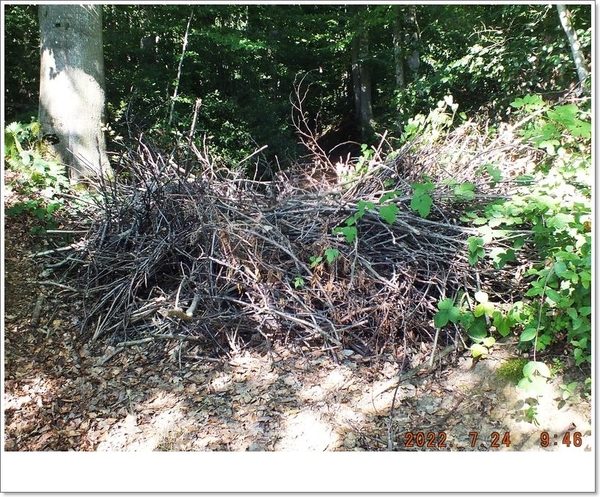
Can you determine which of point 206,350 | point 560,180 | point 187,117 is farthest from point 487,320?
point 187,117

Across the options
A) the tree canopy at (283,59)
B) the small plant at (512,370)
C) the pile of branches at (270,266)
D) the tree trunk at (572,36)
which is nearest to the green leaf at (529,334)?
the small plant at (512,370)

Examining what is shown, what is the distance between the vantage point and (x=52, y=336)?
2920 mm

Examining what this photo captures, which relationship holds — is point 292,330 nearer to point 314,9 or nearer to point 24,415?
point 24,415

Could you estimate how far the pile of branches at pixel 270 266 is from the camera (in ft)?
9.11

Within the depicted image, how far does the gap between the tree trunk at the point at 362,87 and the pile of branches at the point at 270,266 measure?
5.58 m

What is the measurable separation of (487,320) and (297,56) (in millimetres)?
6941

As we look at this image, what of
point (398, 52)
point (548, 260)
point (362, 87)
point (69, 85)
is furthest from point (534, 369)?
point (362, 87)

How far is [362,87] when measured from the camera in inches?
356

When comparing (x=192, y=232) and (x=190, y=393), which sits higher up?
(x=192, y=232)

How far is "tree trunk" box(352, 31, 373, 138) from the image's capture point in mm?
8242

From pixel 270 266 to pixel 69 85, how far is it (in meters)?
3.00

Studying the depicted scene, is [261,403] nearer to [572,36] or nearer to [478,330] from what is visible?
[478,330]

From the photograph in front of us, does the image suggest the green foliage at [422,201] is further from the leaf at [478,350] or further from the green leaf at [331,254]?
the leaf at [478,350]

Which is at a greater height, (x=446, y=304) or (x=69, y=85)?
(x=69, y=85)
